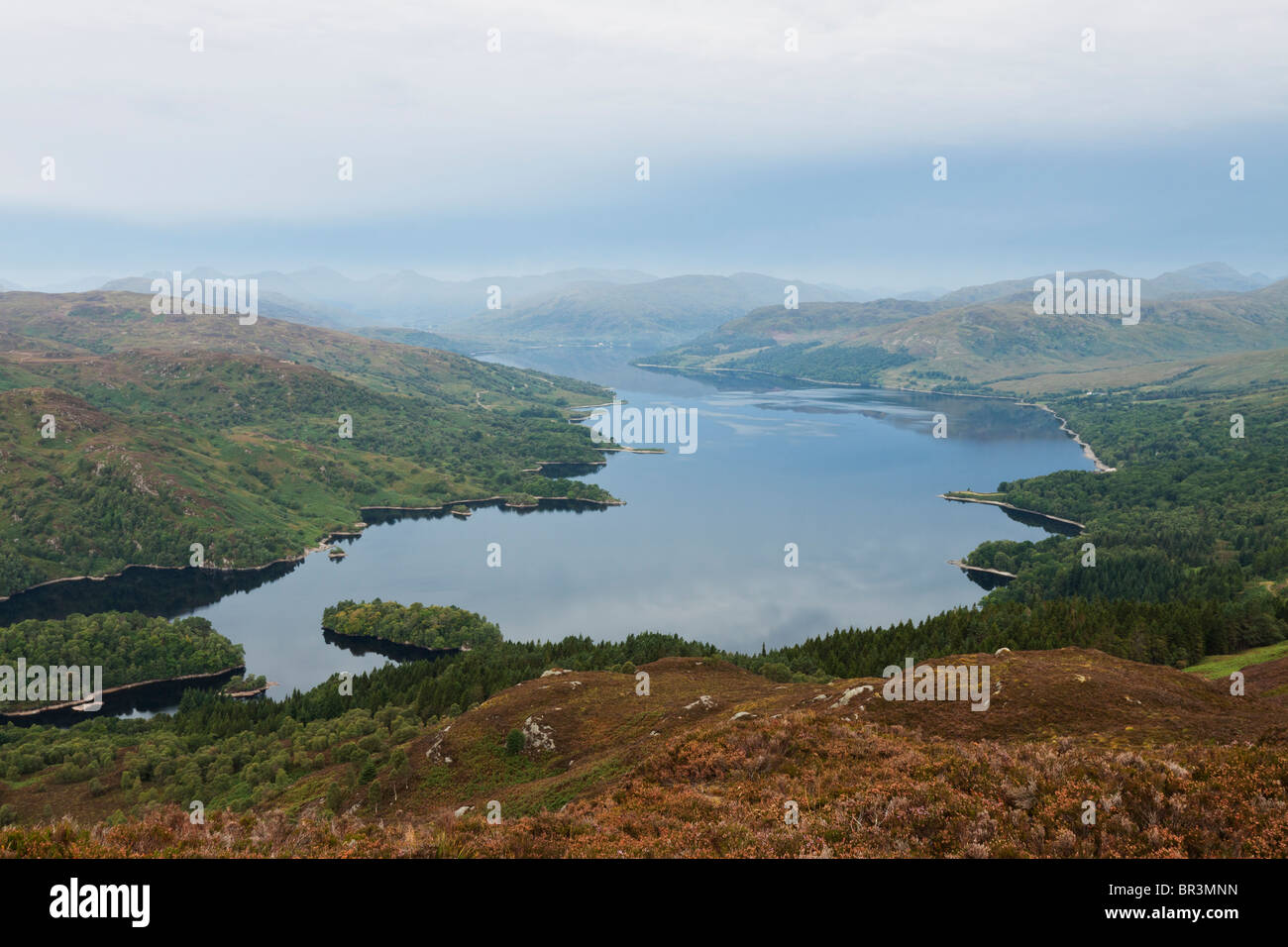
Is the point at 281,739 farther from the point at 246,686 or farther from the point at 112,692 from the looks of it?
the point at 112,692

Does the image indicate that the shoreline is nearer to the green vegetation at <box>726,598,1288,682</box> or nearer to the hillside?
the hillside

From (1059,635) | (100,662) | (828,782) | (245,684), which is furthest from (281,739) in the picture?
(1059,635)

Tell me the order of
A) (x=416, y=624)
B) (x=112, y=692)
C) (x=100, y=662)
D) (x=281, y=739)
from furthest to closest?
(x=416, y=624) < (x=100, y=662) < (x=112, y=692) < (x=281, y=739)

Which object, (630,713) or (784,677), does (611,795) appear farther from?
(784,677)

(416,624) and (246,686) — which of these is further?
(416,624)

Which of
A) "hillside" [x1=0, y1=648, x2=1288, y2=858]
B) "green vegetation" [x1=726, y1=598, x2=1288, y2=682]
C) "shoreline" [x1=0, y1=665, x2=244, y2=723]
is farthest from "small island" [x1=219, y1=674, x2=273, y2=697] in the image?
"green vegetation" [x1=726, y1=598, x2=1288, y2=682]

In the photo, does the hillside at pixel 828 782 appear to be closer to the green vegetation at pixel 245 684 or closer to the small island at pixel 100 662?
the green vegetation at pixel 245 684

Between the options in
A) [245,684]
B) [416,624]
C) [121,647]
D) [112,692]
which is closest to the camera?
[245,684]

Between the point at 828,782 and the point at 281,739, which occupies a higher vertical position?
the point at 828,782
